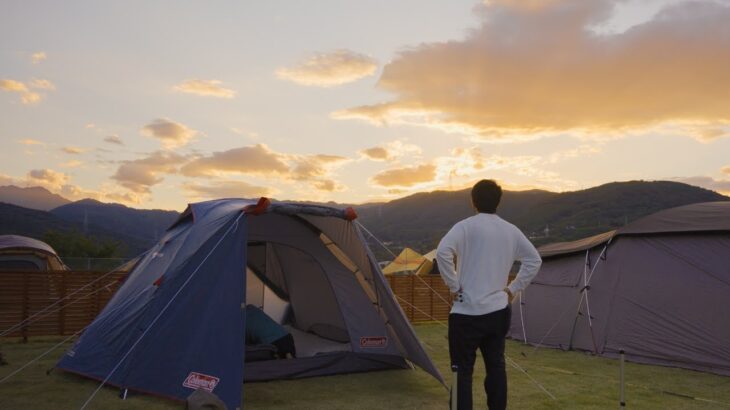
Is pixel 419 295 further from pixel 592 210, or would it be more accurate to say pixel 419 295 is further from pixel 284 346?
pixel 592 210

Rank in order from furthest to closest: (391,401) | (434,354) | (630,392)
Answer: (434,354), (630,392), (391,401)

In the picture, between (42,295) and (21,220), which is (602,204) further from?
(42,295)

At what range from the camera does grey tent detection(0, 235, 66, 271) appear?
16.1m

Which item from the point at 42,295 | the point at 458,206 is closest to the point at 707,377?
the point at 42,295

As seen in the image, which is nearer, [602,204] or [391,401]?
[391,401]

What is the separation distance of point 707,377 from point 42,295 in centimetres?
1178

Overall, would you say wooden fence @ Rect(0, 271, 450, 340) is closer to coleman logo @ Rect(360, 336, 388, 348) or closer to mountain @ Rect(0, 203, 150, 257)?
coleman logo @ Rect(360, 336, 388, 348)

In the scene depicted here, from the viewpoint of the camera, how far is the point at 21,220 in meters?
62.2

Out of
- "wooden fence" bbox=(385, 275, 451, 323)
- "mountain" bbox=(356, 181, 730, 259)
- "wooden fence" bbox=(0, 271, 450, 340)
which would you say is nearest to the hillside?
"mountain" bbox=(356, 181, 730, 259)

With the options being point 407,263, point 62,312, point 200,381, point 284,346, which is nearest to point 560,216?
point 407,263

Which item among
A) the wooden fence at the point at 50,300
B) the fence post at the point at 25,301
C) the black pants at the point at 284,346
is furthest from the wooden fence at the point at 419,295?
the fence post at the point at 25,301

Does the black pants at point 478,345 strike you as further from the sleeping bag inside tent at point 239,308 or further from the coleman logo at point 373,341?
the coleman logo at point 373,341

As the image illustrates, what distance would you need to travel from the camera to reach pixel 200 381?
21.7ft

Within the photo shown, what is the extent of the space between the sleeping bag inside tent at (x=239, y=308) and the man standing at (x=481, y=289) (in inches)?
104
